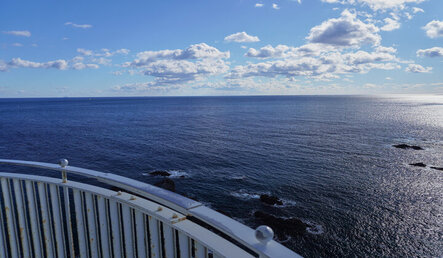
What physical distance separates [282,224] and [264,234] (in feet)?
74.7

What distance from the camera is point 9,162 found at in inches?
174

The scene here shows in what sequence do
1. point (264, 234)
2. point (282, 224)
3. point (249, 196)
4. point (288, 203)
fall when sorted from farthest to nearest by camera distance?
1. point (249, 196)
2. point (288, 203)
3. point (282, 224)
4. point (264, 234)

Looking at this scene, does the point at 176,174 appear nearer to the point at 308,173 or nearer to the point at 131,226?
the point at 308,173

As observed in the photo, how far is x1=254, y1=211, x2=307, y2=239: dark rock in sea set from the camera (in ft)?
71.9

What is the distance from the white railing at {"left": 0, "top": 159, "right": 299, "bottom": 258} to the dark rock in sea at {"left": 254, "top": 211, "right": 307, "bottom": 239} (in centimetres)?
2006

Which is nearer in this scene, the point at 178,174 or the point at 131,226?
the point at 131,226

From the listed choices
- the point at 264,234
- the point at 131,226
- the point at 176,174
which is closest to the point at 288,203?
the point at 176,174

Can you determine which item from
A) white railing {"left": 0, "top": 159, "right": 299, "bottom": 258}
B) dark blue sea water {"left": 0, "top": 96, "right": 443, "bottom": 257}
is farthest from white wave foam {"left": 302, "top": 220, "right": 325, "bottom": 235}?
white railing {"left": 0, "top": 159, "right": 299, "bottom": 258}

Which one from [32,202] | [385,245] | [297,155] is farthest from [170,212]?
[297,155]

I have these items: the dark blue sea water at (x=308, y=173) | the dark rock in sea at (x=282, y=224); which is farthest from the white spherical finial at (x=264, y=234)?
the dark rock in sea at (x=282, y=224)

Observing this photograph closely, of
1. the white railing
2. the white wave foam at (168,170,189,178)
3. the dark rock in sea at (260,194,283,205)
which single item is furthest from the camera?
the white wave foam at (168,170,189,178)

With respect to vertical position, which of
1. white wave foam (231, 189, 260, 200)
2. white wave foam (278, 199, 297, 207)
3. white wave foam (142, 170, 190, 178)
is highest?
white wave foam (142, 170, 190, 178)

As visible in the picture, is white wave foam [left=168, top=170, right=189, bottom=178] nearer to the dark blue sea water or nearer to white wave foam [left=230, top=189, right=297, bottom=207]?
the dark blue sea water

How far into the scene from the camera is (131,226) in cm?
304
